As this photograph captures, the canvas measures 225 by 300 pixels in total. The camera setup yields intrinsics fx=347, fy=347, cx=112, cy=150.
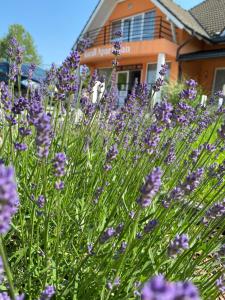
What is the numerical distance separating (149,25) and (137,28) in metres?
0.97

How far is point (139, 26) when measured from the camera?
19.3 meters

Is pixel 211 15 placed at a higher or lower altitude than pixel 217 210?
higher

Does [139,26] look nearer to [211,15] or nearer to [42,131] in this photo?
[211,15]

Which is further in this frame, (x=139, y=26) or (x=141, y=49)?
(x=139, y=26)

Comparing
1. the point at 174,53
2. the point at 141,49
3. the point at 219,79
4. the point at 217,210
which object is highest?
the point at 141,49

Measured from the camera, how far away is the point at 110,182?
2.51 metres

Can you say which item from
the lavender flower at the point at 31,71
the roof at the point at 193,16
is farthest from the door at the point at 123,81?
the lavender flower at the point at 31,71

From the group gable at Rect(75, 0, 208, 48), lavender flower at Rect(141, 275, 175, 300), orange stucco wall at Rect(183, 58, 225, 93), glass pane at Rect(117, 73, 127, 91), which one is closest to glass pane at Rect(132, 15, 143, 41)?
gable at Rect(75, 0, 208, 48)

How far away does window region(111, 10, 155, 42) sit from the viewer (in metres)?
18.6

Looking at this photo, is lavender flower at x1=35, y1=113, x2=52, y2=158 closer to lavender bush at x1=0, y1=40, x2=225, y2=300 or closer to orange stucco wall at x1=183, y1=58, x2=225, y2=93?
lavender bush at x1=0, y1=40, x2=225, y2=300

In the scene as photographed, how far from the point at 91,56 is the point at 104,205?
1928 centimetres

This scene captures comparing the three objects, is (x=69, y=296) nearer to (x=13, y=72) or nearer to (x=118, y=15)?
(x=13, y=72)

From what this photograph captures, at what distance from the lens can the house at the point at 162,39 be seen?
16359 millimetres

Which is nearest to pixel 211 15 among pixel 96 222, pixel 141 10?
pixel 141 10
